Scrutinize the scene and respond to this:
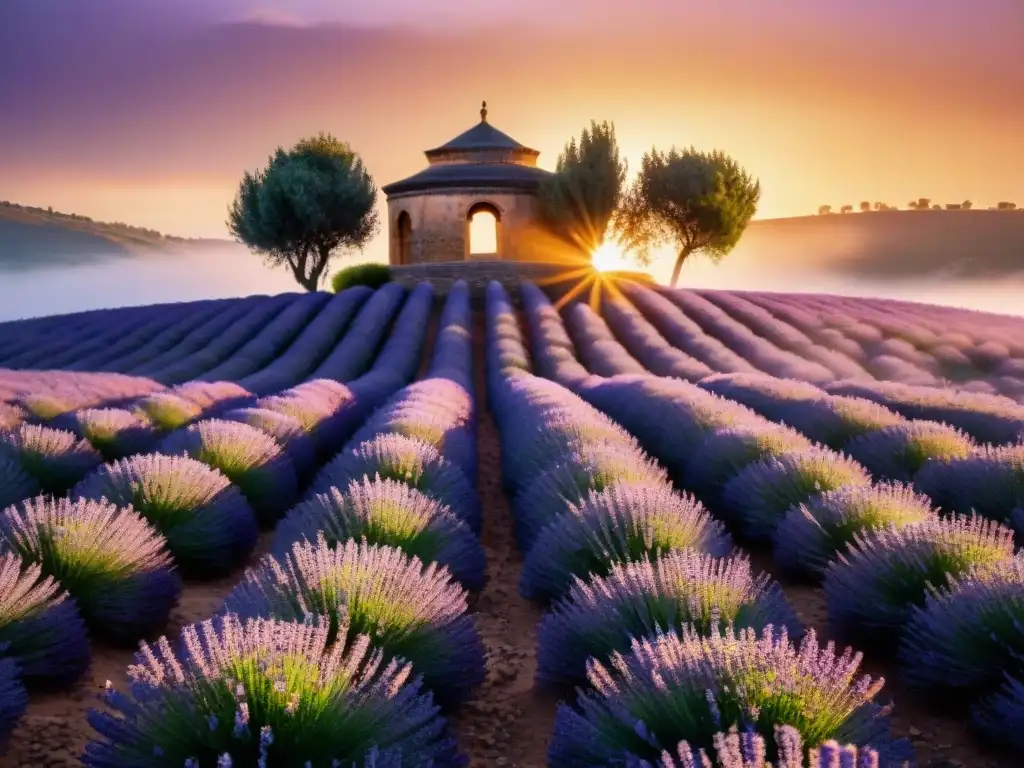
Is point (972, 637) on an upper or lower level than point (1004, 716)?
upper

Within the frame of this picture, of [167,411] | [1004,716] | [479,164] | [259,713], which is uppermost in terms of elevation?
[479,164]

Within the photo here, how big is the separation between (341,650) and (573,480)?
2715mm

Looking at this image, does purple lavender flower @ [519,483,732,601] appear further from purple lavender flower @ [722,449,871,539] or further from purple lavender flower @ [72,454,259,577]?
purple lavender flower @ [72,454,259,577]

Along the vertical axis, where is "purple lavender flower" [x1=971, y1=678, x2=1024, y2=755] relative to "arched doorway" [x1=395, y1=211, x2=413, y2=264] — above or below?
below

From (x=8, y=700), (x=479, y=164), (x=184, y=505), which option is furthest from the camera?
(x=479, y=164)

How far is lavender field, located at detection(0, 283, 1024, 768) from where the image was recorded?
2.39 metres

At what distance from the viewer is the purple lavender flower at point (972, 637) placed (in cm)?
318

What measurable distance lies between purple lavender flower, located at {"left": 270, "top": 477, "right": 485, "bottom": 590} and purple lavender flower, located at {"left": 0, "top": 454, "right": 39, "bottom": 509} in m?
1.99

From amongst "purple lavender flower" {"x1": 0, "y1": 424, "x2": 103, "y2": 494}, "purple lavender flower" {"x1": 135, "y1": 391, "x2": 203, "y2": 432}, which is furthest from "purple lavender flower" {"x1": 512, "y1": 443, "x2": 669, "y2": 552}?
"purple lavender flower" {"x1": 135, "y1": 391, "x2": 203, "y2": 432}

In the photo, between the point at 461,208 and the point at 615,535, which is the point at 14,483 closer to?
the point at 615,535

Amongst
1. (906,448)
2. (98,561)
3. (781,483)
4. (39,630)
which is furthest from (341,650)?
(906,448)

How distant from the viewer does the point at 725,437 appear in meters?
6.62

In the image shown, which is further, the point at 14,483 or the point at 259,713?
the point at 14,483

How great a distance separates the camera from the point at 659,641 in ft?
8.45
